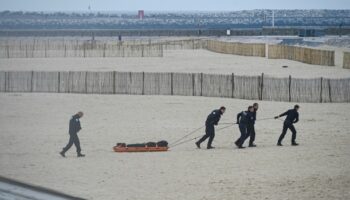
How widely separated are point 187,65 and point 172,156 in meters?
32.8

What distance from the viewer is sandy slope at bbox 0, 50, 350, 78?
1821 inches

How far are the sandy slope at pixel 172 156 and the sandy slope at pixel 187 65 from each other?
608 inches

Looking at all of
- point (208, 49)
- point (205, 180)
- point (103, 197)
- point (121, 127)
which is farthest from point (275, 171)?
point (208, 49)

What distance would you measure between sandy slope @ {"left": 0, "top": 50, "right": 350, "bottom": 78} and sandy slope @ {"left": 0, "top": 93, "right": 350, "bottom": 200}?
15.4 m

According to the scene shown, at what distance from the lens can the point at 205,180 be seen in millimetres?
16859

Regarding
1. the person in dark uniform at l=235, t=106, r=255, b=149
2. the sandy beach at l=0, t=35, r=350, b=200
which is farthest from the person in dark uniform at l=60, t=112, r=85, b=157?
the person in dark uniform at l=235, t=106, r=255, b=149

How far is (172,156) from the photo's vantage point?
2002cm

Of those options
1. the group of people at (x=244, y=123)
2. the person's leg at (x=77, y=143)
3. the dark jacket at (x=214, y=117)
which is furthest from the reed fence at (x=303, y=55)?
the person's leg at (x=77, y=143)

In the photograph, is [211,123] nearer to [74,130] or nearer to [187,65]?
[74,130]

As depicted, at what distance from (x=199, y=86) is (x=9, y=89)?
920 cm

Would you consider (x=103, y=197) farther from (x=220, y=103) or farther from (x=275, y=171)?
(x=220, y=103)

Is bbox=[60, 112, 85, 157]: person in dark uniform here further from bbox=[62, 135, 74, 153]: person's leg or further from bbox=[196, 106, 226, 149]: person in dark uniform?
bbox=[196, 106, 226, 149]: person in dark uniform

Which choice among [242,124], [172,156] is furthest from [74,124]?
[242,124]

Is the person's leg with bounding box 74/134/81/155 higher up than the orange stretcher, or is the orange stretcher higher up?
the person's leg with bounding box 74/134/81/155
